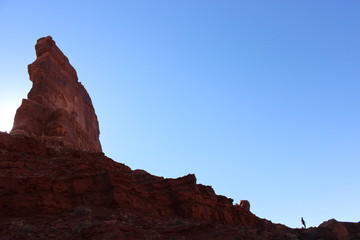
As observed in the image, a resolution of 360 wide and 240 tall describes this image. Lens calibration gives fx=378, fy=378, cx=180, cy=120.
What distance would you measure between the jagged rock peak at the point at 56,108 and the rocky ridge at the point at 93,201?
16 centimetres

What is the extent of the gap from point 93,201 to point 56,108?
19.1m

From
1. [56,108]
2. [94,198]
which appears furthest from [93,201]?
[56,108]

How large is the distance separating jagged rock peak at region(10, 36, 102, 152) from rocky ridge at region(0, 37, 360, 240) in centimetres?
16

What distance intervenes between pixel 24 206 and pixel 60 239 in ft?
14.3

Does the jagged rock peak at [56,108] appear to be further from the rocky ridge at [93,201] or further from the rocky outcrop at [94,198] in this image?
Answer: the rocky outcrop at [94,198]

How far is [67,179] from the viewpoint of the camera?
2373 cm

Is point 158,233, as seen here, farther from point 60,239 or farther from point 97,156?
point 97,156

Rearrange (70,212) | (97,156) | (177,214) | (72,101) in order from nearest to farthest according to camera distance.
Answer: (70,212) < (177,214) < (97,156) < (72,101)

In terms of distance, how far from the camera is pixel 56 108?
39500 mm

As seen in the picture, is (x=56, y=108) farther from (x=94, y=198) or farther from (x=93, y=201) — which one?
(x=93, y=201)

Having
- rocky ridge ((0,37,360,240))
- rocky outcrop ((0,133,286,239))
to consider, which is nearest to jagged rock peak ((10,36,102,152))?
rocky ridge ((0,37,360,240))

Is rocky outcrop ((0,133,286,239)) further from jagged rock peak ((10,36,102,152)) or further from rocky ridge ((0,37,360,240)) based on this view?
jagged rock peak ((10,36,102,152))

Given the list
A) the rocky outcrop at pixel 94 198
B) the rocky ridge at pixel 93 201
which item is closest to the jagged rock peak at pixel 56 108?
the rocky ridge at pixel 93 201

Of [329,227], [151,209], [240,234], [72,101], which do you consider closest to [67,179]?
[151,209]
